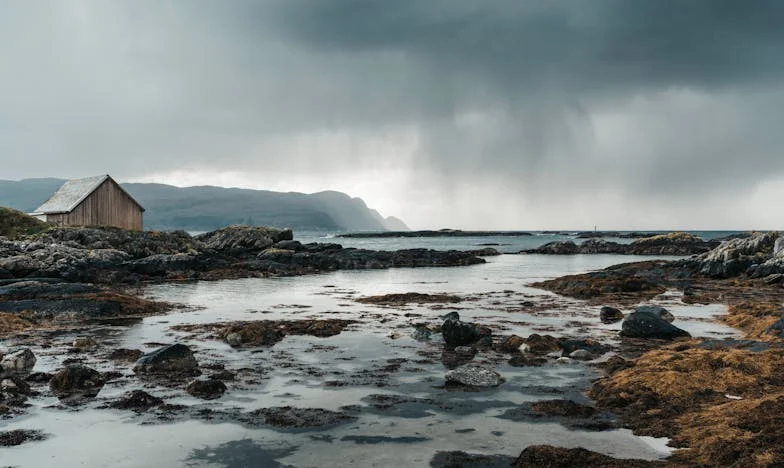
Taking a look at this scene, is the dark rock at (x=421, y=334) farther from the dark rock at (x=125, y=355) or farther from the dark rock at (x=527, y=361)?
the dark rock at (x=125, y=355)

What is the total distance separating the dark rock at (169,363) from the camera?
14250mm

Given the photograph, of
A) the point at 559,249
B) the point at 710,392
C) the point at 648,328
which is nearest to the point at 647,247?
the point at 559,249

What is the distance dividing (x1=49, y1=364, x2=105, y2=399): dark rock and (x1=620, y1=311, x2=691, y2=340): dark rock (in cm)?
1766

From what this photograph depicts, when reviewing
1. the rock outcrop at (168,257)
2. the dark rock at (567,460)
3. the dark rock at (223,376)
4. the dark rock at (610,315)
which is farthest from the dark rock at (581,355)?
the rock outcrop at (168,257)

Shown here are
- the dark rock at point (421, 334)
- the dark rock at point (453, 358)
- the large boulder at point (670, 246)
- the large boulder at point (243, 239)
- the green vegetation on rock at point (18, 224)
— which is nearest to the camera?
the dark rock at point (453, 358)

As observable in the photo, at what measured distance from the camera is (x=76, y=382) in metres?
12.7

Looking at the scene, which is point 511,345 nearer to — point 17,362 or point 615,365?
point 615,365

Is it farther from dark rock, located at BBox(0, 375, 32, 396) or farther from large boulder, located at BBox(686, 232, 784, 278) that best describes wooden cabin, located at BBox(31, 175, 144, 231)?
large boulder, located at BBox(686, 232, 784, 278)

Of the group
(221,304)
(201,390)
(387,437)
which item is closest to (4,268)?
(221,304)

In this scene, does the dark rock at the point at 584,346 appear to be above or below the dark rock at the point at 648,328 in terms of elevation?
below

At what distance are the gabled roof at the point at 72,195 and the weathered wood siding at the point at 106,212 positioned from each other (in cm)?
53

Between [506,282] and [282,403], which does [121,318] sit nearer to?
[282,403]

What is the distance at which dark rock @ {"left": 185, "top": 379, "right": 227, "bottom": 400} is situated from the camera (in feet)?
39.8

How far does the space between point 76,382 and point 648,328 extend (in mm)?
18650
